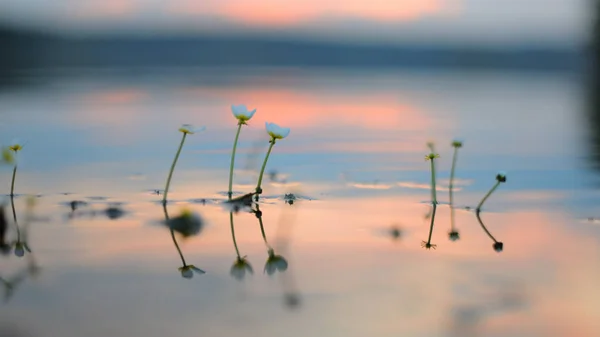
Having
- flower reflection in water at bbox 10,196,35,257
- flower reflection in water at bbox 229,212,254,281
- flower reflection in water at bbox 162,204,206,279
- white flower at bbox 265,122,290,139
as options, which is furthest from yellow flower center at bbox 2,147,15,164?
flower reflection in water at bbox 229,212,254,281

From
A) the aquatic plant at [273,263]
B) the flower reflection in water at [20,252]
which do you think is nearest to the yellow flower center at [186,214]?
the aquatic plant at [273,263]

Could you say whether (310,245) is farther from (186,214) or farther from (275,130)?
(275,130)

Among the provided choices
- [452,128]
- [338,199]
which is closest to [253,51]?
[452,128]

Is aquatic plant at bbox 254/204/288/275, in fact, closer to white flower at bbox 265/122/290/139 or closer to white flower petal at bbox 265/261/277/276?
white flower petal at bbox 265/261/277/276

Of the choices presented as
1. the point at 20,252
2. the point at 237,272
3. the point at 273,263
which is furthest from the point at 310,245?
the point at 20,252

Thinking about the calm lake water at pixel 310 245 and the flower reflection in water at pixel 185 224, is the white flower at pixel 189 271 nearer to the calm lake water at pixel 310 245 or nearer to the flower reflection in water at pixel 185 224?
the calm lake water at pixel 310 245

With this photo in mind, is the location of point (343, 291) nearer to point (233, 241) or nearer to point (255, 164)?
point (233, 241)

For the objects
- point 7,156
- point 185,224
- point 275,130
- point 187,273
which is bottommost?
point 187,273
